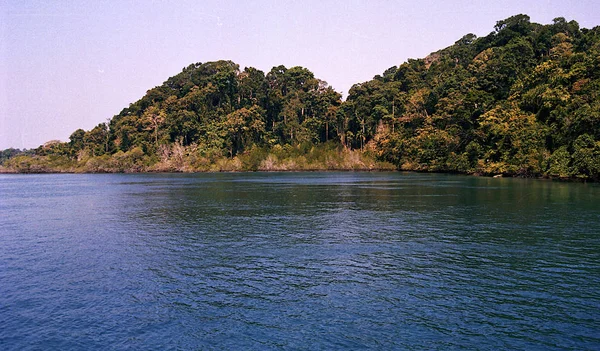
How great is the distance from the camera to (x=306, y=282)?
1861 cm

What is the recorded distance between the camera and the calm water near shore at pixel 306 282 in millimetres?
13477

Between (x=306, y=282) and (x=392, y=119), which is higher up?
(x=392, y=119)

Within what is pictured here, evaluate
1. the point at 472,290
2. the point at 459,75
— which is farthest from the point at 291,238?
the point at 459,75

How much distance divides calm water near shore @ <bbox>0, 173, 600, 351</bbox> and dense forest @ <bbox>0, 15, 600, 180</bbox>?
4922 cm

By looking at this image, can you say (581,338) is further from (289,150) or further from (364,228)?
(289,150)

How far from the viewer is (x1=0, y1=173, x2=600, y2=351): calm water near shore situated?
13477mm

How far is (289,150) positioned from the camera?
14812 cm

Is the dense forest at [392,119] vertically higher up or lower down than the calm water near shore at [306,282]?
higher up

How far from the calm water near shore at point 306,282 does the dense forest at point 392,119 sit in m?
49.2

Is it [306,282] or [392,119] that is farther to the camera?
[392,119]

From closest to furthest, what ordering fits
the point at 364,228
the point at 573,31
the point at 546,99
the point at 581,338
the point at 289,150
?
1. the point at 581,338
2. the point at 364,228
3. the point at 546,99
4. the point at 573,31
5. the point at 289,150

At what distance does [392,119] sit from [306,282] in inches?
4744

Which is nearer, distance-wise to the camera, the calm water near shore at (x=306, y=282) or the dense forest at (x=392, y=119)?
the calm water near shore at (x=306, y=282)

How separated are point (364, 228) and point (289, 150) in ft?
386
